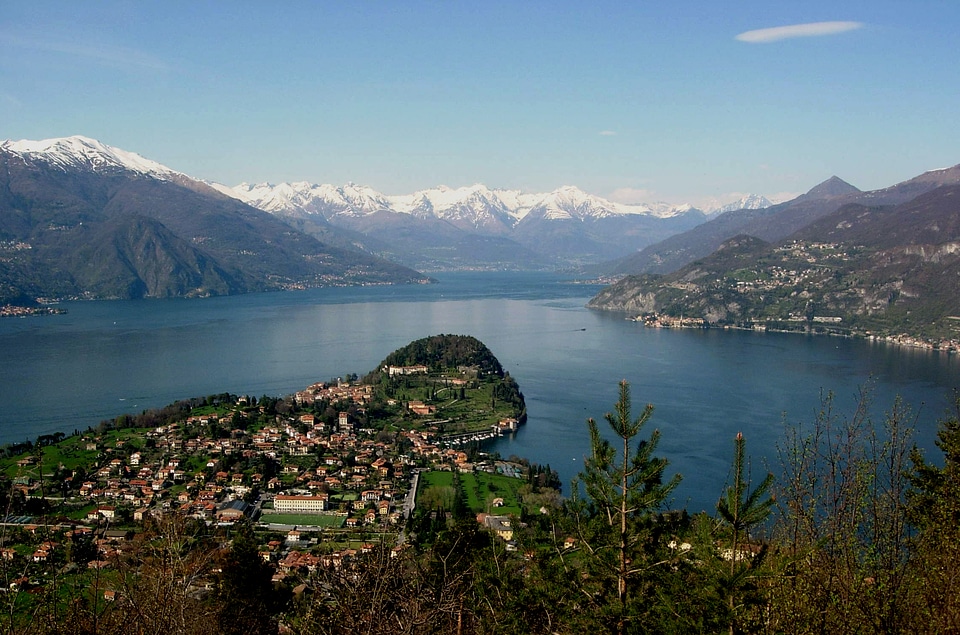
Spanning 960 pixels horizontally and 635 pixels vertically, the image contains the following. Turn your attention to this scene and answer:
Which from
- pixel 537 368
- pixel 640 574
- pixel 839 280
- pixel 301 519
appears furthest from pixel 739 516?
pixel 839 280

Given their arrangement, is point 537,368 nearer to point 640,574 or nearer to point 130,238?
point 640,574

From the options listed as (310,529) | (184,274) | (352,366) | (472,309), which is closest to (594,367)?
(352,366)

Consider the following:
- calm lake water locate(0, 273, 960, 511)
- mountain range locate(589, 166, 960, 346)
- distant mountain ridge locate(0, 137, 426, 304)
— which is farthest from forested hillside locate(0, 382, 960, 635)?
distant mountain ridge locate(0, 137, 426, 304)

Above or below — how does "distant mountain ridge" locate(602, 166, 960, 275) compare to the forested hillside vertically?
above

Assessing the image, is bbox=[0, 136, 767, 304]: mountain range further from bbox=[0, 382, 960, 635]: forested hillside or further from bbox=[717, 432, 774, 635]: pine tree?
bbox=[717, 432, 774, 635]: pine tree

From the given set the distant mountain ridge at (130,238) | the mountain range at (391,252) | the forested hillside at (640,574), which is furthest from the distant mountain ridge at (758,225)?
the forested hillside at (640,574)
